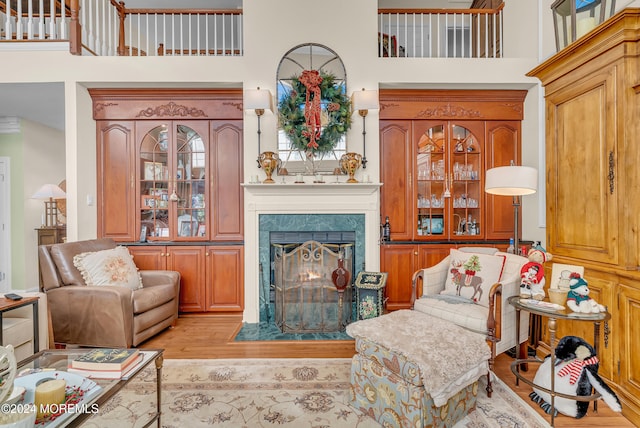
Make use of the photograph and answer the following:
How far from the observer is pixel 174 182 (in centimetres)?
379

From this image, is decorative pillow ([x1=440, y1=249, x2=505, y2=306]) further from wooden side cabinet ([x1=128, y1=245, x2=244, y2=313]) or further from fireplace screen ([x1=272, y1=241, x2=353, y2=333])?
wooden side cabinet ([x1=128, y1=245, x2=244, y2=313])

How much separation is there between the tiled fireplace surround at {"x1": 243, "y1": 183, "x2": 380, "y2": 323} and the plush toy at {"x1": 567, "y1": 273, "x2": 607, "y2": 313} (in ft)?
6.10

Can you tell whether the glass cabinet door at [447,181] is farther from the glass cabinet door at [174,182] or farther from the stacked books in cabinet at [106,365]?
the stacked books in cabinet at [106,365]

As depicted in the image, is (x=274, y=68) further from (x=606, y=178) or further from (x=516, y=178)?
(x=606, y=178)

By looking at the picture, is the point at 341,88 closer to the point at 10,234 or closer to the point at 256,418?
the point at 256,418

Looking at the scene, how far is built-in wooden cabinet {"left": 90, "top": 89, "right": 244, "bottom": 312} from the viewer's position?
368 centimetres

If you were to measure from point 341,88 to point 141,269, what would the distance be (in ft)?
10.5

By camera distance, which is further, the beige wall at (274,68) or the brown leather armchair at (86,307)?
the beige wall at (274,68)

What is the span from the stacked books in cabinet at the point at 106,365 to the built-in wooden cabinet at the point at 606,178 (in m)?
2.84

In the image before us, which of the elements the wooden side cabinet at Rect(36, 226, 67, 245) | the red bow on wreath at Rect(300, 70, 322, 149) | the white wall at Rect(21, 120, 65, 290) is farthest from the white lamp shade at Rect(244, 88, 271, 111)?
the white wall at Rect(21, 120, 65, 290)

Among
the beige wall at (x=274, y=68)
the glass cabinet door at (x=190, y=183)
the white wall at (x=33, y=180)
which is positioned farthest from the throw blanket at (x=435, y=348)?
the white wall at (x=33, y=180)

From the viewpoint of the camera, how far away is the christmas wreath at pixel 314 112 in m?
3.41

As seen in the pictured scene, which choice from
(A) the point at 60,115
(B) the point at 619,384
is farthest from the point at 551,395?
(A) the point at 60,115

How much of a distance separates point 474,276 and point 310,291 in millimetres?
1577
